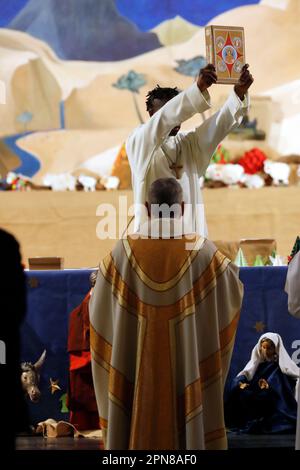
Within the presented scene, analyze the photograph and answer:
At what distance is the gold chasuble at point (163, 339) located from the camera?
18.0 feet

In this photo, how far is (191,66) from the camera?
1254 cm

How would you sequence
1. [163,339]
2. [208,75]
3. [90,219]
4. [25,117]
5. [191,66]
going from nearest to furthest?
[163,339] → [208,75] → [90,219] → [25,117] → [191,66]

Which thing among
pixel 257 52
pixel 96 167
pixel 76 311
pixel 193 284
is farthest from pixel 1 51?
pixel 193 284

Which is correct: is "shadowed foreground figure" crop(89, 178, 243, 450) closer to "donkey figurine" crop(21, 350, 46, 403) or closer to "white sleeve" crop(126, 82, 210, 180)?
"white sleeve" crop(126, 82, 210, 180)

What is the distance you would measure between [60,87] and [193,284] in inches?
292

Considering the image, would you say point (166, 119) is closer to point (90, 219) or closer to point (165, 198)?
point (165, 198)

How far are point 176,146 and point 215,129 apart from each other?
0.28 metres

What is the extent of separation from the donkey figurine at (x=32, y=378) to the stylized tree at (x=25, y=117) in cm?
551

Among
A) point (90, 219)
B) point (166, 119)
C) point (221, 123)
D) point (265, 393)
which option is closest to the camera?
point (166, 119)

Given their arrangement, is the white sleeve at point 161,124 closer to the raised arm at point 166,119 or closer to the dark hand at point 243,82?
the raised arm at point 166,119

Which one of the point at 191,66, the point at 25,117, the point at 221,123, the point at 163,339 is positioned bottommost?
the point at 163,339

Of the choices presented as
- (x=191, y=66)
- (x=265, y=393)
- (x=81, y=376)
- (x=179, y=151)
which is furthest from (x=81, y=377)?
(x=191, y=66)
